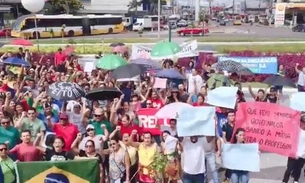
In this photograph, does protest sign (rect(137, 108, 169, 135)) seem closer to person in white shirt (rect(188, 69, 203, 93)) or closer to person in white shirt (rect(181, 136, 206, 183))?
person in white shirt (rect(181, 136, 206, 183))

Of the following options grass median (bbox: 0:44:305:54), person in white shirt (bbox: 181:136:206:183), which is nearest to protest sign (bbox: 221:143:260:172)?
person in white shirt (bbox: 181:136:206:183)

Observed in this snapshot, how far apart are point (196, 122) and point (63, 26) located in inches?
1748

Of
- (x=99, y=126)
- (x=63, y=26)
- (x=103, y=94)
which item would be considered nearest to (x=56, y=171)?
(x=99, y=126)

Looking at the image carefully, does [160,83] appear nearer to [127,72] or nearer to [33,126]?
[127,72]

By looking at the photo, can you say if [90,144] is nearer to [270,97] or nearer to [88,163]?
[88,163]

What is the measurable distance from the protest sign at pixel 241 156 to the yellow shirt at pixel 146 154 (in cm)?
115

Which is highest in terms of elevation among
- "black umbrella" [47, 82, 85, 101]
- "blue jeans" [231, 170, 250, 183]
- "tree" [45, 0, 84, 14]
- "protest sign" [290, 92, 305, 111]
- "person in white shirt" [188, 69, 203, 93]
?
"black umbrella" [47, 82, 85, 101]

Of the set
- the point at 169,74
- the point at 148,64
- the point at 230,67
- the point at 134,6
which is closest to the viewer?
the point at 169,74

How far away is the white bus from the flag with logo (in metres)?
38.8

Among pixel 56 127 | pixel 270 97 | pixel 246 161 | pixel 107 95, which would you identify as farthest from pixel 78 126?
pixel 270 97

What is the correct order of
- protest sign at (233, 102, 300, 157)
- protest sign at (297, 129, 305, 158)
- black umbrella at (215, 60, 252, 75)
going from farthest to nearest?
1. black umbrella at (215, 60, 252, 75)
2. protest sign at (233, 102, 300, 157)
3. protest sign at (297, 129, 305, 158)

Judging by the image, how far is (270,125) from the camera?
8820mm

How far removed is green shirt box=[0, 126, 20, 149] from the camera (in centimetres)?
786

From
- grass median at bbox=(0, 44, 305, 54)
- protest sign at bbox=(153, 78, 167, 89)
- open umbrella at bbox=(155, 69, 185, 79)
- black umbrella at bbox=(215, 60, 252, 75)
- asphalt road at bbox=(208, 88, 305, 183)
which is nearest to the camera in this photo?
asphalt road at bbox=(208, 88, 305, 183)
